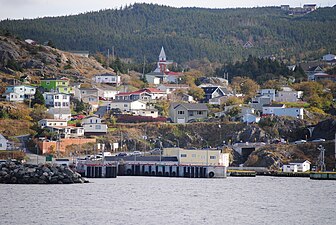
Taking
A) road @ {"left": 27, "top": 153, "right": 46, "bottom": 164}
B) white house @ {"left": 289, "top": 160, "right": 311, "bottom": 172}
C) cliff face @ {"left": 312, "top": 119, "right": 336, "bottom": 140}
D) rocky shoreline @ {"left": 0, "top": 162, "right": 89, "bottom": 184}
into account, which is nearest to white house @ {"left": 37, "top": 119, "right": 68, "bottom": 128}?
road @ {"left": 27, "top": 153, "right": 46, "bottom": 164}

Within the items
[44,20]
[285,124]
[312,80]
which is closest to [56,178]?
[285,124]

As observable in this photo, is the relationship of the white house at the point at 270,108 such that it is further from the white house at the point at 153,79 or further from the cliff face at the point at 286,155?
the white house at the point at 153,79

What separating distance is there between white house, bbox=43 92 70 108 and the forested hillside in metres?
52.8

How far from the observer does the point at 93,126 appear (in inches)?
3627

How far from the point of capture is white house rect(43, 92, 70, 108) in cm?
10107

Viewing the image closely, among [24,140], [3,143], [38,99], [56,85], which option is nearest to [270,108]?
[56,85]

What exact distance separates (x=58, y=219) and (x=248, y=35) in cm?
14559

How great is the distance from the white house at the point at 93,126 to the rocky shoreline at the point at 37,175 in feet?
72.7

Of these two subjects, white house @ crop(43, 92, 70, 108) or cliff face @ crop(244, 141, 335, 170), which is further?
white house @ crop(43, 92, 70, 108)

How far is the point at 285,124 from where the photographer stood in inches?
3688

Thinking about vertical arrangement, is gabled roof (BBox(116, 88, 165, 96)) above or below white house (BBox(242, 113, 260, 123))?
above

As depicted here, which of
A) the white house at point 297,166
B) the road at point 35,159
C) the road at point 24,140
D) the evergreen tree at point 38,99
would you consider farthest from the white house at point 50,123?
the white house at point 297,166

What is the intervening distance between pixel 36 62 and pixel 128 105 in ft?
52.7

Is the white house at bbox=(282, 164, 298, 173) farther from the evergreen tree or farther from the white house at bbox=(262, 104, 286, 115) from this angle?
the evergreen tree
